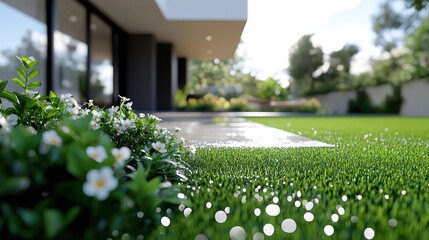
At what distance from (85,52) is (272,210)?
27.6ft

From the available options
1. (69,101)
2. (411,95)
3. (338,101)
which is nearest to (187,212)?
(69,101)

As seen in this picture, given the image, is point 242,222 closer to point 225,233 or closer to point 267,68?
point 225,233

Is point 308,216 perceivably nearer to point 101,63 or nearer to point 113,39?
point 101,63

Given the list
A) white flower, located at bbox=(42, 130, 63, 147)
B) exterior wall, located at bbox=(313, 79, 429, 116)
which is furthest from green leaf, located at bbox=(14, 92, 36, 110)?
exterior wall, located at bbox=(313, 79, 429, 116)


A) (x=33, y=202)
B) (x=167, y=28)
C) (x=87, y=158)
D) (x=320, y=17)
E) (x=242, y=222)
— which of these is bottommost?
(x=242, y=222)

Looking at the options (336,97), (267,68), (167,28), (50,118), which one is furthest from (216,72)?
(50,118)

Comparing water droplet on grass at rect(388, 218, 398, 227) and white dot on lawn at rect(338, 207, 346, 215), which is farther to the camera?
white dot on lawn at rect(338, 207, 346, 215)

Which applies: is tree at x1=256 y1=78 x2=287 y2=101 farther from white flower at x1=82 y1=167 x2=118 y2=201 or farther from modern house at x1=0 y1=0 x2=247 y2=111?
white flower at x1=82 y1=167 x2=118 y2=201

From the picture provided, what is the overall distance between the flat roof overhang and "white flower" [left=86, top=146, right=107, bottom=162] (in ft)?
27.9

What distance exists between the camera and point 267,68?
162ft

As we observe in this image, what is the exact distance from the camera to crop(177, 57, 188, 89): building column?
2080 cm

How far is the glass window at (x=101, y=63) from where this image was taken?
986cm

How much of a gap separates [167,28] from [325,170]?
35.1 feet

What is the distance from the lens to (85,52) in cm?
924
